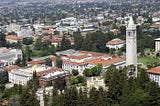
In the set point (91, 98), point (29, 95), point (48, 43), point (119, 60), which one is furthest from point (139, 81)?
point (48, 43)

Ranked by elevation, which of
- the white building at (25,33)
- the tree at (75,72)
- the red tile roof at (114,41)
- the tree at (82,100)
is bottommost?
the white building at (25,33)

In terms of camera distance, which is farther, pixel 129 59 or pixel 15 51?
pixel 15 51

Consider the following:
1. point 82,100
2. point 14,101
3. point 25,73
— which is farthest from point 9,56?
point 82,100

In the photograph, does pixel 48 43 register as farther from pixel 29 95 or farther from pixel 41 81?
pixel 29 95

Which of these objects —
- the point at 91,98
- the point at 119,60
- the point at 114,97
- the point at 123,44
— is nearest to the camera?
the point at 91,98

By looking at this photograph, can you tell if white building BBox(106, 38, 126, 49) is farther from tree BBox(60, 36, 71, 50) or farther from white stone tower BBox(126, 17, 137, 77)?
white stone tower BBox(126, 17, 137, 77)

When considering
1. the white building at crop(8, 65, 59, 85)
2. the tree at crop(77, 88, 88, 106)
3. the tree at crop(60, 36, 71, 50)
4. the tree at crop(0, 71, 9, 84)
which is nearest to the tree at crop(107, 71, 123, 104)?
the tree at crop(77, 88, 88, 106)

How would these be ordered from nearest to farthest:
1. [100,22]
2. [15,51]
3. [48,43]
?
1. [15,51]
2. [48,43]
3. [100,22]

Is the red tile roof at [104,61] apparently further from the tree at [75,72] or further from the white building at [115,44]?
the white building at [115,44]

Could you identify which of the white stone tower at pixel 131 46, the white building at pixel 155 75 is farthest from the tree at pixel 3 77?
the white building at pixel 155 75
